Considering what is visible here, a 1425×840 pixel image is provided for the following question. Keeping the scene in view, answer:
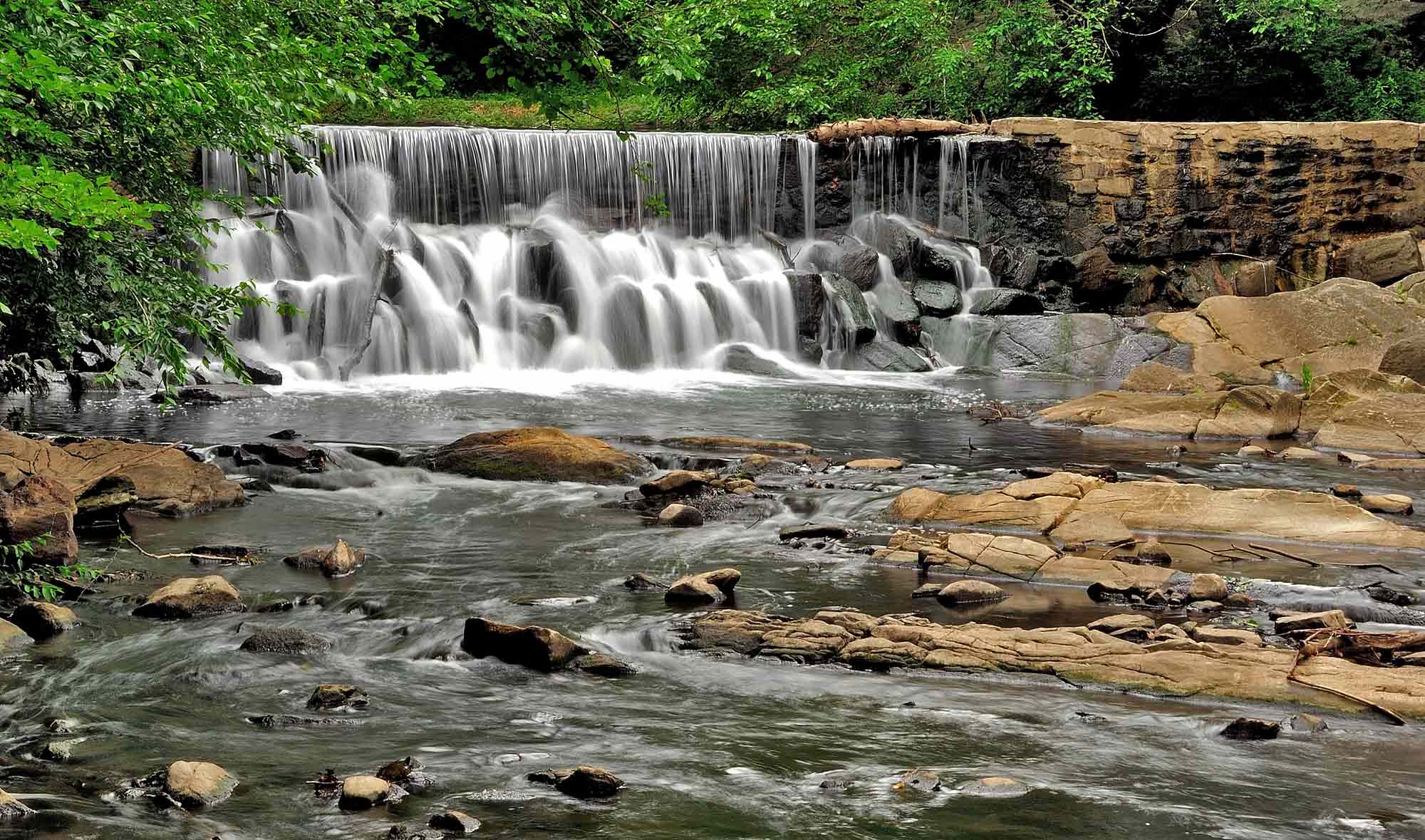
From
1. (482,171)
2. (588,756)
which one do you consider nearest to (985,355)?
(482,171)

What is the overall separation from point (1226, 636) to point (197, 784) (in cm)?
462

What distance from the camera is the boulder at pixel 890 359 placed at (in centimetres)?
2209

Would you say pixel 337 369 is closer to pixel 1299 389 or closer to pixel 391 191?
pixel 391 191

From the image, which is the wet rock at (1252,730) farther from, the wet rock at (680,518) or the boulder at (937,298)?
the boulder at (937,298)

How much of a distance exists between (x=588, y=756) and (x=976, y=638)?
2219mm

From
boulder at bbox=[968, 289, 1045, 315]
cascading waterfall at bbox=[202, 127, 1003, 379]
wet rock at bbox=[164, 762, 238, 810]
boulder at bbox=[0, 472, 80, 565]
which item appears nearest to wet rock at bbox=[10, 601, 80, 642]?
boulder at bbox=[0, 472, 80, 565]

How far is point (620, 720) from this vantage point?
18.5ft

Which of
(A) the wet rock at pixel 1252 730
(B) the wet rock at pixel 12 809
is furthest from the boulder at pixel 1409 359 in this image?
(B) the wet rock at pixel 12 809

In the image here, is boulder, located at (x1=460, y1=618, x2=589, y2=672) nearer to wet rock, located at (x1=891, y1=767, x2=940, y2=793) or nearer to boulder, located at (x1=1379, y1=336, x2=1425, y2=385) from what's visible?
wet rock, located at (x1=891, y1=767, x2=940, y2=793)

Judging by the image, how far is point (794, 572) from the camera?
8.34 m

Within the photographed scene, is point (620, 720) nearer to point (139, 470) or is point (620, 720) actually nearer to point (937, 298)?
point (139, 470)

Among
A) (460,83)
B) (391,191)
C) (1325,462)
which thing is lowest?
(1325,462)

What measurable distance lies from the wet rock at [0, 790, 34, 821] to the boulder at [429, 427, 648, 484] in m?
7.46

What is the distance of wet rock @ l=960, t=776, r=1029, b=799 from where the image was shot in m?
4.74
